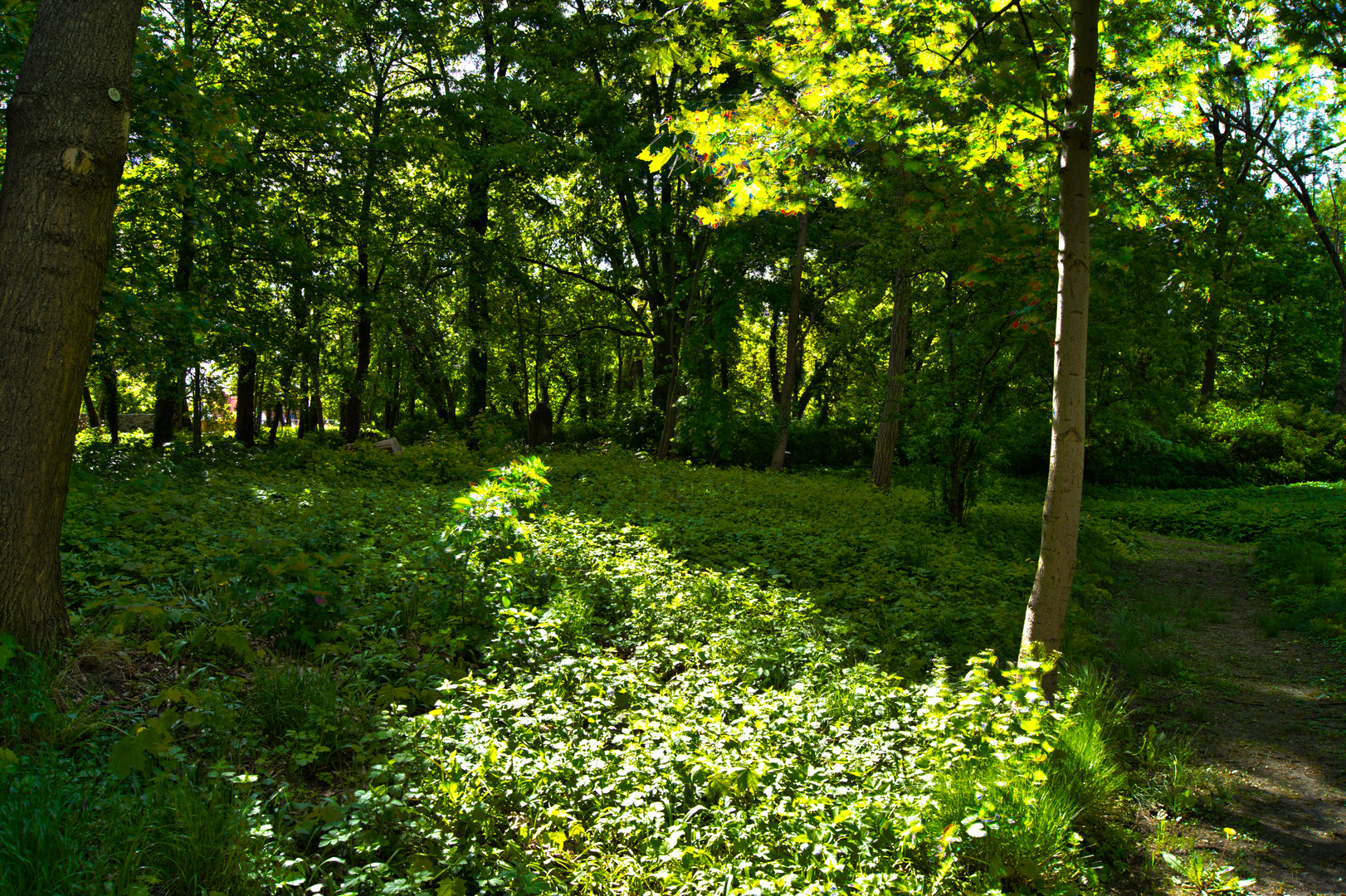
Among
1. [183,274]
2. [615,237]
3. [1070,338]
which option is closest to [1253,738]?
[1070,338]

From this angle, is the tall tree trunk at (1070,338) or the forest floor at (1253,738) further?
the tall tree trunk at (1070,338)

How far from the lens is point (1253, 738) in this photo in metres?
4.63

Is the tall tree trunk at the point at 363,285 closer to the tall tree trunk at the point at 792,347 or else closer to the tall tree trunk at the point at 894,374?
the tall tree trunk at the point at 792,347

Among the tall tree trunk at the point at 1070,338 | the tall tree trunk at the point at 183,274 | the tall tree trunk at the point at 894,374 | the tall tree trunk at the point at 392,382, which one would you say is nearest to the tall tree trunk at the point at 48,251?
the tall tree trunk at the point at 183,274

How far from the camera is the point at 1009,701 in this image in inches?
145

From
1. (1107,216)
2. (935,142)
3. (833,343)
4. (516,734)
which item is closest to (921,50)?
(935,142)

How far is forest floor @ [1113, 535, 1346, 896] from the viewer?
335 centimetres

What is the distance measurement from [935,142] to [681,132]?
1.84 meters

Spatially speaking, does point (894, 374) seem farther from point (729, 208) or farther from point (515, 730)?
point (515, 730)

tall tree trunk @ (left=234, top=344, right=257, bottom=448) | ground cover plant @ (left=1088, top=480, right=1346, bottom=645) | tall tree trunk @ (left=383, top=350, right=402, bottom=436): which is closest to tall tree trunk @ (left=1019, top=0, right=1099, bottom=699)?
ground cover plant @ (left=1088, top=480, right=1346, bottom=645)

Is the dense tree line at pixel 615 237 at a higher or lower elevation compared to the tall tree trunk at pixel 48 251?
higher

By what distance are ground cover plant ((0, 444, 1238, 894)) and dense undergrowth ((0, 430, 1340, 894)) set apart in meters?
0.02

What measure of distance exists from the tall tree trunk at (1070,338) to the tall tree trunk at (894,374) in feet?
24.9

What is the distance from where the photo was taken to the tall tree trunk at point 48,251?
3271 mm
